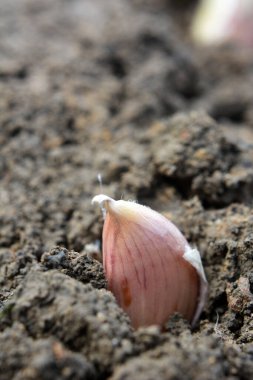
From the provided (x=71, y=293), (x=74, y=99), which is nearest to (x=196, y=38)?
(x=74, y=99)

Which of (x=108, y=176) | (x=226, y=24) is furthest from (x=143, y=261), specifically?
(x=226, y=24)

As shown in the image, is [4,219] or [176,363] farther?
[4,219]

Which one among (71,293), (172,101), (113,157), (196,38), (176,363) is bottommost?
(176,363)

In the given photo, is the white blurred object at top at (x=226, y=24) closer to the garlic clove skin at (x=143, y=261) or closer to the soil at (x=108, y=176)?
the soil at (x=108, y=176)

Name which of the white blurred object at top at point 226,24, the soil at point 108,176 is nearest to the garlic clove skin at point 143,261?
the soil at point 108,176

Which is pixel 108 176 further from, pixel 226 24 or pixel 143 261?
pixel 226 24

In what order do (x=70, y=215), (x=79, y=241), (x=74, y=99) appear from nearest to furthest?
(x=79, y=241) < (x=70, y=215) < (x=74, y=99)

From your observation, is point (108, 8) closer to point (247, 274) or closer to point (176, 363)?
point (247, 274)
